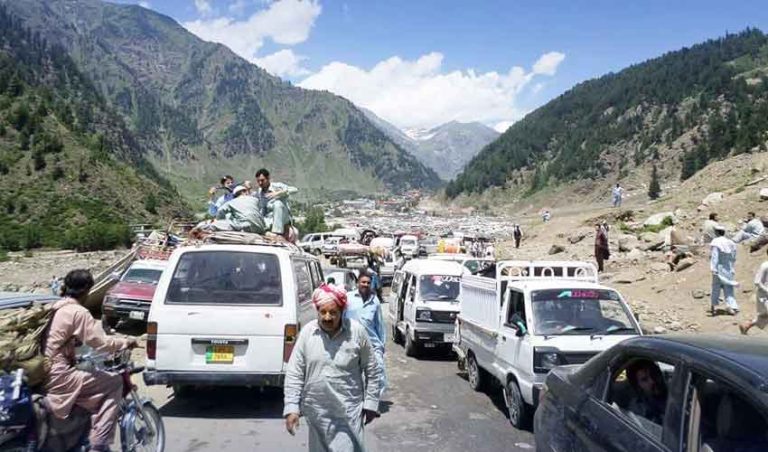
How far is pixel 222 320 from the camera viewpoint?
793 centimetres

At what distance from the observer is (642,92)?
509 ft

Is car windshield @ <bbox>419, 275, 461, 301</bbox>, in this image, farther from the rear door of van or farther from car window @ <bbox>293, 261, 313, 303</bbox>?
the rear door of van

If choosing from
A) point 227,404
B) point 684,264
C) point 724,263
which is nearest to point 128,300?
point 227,404

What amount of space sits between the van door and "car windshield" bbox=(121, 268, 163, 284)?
34.5 feet

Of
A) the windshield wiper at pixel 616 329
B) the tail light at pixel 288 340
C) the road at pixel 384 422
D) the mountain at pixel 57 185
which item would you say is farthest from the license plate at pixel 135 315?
the mountain at pixel 57 185

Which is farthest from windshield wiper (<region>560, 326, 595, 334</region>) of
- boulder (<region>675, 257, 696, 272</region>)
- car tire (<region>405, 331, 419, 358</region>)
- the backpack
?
boulder (<region>675, 257, 696, 272</region>)

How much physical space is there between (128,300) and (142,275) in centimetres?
125

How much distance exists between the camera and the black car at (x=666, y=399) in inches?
128

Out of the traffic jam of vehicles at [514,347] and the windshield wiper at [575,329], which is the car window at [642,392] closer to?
the traffic jam of vehicles at [514,347]

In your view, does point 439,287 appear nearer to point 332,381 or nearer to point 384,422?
point 384,422

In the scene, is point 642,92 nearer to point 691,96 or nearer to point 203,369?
point 691,96

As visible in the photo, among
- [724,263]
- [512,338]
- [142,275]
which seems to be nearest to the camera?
[512,338]

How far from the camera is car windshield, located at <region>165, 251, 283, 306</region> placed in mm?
8203

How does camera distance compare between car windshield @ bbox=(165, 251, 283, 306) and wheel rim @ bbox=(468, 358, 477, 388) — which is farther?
wheel rim @ bbox=(468, 358, 477, 388)
